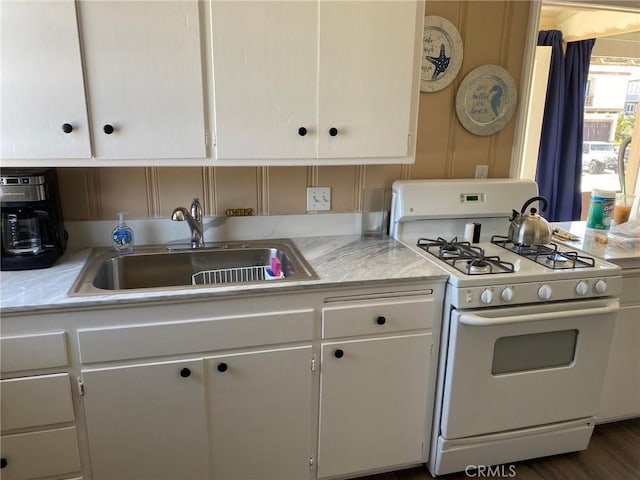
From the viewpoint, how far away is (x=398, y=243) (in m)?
2.15

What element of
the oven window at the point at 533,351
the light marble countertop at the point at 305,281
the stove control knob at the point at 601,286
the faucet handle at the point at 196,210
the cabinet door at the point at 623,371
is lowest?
the cabinet door at the point at 623,371

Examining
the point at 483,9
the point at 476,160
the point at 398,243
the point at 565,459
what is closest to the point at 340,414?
the point at 398,243

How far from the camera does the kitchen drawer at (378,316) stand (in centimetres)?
170

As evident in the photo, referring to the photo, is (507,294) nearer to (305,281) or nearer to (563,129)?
(305,281)

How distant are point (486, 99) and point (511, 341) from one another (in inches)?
47.0

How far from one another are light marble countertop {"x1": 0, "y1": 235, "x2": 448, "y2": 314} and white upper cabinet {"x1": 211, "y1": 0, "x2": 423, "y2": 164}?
0.40 metres

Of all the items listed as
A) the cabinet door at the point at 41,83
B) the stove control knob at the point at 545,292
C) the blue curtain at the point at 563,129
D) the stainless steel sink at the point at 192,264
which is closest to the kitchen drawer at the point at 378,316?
the stainless steel sink at the point at 192,264

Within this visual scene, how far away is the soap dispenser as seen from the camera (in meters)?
1.92

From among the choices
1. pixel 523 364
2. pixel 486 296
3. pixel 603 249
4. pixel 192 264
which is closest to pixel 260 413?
pixel 192 264

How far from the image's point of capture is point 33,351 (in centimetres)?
146

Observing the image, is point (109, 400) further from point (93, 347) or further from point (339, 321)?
point (339, 321)

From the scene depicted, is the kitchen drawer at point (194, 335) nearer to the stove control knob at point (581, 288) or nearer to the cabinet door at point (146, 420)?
the cabinet door at point (146, 420)

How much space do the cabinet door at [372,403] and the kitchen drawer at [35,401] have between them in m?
0.89

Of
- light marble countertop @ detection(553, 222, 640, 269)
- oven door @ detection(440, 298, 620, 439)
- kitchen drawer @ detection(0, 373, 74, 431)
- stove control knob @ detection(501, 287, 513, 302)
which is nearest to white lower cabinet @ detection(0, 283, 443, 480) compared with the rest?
kitchen drawer @ detection(0, 373, 74, 431)
